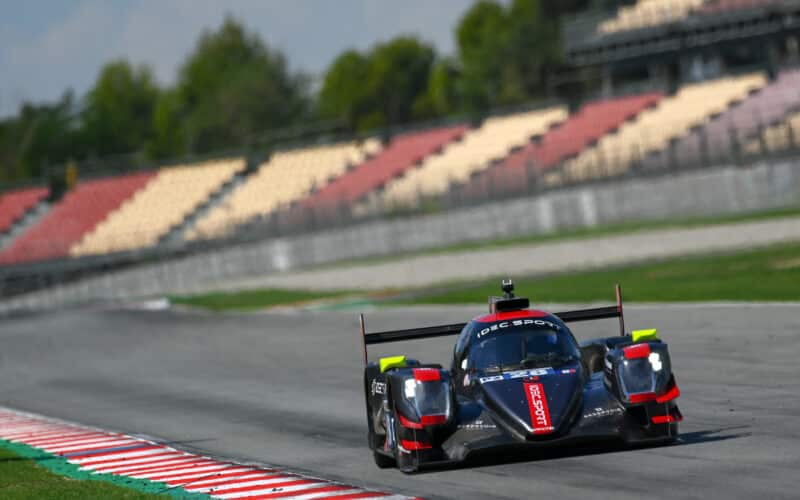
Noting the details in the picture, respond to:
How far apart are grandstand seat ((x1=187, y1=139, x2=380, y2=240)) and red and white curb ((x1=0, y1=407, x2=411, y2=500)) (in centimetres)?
3977

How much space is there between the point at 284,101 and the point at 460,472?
104553 mm

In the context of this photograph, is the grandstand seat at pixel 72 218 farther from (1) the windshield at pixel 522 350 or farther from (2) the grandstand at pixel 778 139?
(1) the windshield at pixel 522 350

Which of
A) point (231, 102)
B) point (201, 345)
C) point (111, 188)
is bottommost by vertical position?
point (201, 345)

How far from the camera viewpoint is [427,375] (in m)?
12.1

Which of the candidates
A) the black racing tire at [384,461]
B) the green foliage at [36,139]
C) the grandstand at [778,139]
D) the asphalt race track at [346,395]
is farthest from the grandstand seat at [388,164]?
the green foliage at [36,139]

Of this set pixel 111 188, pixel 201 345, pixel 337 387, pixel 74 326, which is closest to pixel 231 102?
pixel 111 188

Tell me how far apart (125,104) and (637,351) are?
135 m

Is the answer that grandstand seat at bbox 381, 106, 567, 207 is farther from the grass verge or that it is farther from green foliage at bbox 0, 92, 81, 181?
green foliage at bbox 0, 92, 81, 181

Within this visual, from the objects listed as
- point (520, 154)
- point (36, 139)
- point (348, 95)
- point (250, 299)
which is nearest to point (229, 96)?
point (348, 95)

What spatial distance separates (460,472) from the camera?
1187cm

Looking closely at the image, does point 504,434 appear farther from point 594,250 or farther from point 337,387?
point 594,250

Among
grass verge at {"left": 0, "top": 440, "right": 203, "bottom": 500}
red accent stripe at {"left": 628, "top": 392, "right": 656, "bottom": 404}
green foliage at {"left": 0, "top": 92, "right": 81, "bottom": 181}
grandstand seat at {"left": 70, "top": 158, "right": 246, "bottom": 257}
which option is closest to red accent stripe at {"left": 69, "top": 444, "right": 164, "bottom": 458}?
grass verge at {"left": 0, "top": 440, "right": 203, "bottom": 500}

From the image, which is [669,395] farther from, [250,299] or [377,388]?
[250,299]

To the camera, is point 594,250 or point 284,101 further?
point 284,101
